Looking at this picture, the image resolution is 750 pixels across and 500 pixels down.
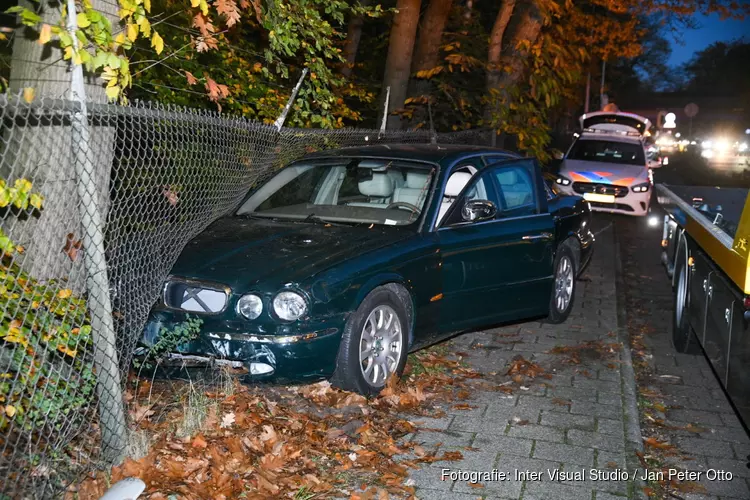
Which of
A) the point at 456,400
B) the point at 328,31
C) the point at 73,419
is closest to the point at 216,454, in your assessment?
the point at 73,419

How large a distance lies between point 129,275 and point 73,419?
43.1 inches

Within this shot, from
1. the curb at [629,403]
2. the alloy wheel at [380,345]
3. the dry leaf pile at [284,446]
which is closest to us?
the dry leaf pile at [284,446]

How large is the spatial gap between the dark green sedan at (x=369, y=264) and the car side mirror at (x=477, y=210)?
0.01 metres

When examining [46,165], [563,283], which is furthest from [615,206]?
[46,165]

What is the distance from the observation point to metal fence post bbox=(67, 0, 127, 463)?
163 inches

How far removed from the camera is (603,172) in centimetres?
1716

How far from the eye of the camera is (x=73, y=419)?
4.36 m

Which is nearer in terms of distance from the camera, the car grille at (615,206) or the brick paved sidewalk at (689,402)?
the brick paved sidewalk at (689,402)

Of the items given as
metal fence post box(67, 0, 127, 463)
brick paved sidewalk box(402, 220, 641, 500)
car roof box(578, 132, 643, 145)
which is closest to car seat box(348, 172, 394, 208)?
brick paved sidewalk box(402, 220, 641, 500)

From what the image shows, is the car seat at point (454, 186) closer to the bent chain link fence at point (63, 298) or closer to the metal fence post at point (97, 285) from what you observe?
the bent chain link fence at point (63, 298)

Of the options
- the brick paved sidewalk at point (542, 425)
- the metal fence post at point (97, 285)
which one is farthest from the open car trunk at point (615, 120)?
the metal fence post at point (97, 285)

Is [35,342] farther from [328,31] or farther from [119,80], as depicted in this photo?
[328,31]

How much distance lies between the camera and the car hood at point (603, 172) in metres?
16.9

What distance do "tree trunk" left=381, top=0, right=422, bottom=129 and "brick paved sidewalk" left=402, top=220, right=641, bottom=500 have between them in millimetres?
6967
